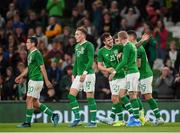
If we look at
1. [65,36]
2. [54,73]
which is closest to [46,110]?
[54,73]

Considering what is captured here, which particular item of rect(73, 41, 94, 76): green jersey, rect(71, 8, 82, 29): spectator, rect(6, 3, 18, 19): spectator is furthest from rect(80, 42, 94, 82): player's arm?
rect(6, 3, 18, 19): spectator

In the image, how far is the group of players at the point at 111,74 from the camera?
21000mm

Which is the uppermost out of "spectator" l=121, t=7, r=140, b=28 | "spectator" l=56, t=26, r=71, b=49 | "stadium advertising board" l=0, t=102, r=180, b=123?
"spectator" l=121, t=7, r=140, b=28

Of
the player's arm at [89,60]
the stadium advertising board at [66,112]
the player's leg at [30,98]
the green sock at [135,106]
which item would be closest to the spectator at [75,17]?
the stadium advertising board at [66,112]

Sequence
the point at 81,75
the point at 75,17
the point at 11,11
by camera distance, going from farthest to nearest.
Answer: the point at 11,11 < the point at 75,17 < the point at 81,75

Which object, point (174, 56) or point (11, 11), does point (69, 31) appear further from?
point (174, 56)

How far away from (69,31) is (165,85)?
4.78 metres

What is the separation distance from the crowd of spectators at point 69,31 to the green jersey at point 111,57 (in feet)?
11.7

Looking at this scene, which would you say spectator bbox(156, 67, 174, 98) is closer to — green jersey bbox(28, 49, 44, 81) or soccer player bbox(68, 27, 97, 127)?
soccer player bbox(68, 27, 97, 127)

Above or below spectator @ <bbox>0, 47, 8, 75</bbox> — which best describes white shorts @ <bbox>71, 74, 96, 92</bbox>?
below

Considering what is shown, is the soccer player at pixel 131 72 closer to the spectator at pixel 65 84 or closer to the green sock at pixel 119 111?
the green sock at pixel 119 111

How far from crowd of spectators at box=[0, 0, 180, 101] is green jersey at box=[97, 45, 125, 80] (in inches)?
141

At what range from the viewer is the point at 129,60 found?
69.1 feet

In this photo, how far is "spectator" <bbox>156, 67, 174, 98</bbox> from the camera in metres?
25.9
